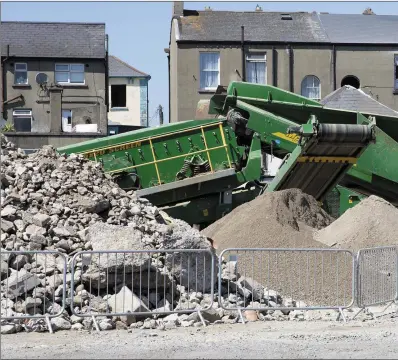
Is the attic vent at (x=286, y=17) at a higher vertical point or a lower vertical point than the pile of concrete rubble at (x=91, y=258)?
higher

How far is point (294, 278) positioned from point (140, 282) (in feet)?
8.19

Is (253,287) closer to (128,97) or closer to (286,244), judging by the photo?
(286,244)

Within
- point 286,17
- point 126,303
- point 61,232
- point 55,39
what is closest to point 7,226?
point 61,232

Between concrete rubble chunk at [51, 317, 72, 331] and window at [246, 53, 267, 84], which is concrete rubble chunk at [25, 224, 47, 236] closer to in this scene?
concrete rubble chunk at [51, 317, 72, 331]

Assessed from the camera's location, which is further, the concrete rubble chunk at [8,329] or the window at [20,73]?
the window at [20,73]

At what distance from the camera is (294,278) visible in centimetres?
1341

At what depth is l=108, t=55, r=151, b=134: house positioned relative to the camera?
57.5m

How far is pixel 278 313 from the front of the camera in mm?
12422

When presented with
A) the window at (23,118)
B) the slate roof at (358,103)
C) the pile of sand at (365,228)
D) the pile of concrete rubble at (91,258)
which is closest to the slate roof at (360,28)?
the slate roof at (358,103)

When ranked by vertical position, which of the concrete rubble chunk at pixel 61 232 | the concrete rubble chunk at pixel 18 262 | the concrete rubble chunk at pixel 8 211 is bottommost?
the concrete rubble chunk at pixel 18 262

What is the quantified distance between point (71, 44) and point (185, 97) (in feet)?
26.1

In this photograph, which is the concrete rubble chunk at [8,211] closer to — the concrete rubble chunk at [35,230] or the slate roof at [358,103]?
the concrete rubble chunk at [35,230]

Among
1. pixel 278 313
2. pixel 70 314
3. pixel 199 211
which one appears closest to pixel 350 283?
pixel 278 313

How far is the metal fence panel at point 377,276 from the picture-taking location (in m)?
12.7
